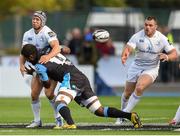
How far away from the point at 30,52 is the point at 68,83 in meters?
0.89

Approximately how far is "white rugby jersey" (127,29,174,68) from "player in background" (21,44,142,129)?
192 centimetres

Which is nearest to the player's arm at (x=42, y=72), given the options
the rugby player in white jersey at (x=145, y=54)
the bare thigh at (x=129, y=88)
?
the rugby player in white jersey at (x=145, y=54)

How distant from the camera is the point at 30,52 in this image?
15.9 meters

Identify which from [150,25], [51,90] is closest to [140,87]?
[150,25]

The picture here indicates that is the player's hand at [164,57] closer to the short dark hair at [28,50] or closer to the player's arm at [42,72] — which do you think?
the player's arm at [42,72]

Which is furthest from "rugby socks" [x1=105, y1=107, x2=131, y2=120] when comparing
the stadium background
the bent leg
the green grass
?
the stadium background

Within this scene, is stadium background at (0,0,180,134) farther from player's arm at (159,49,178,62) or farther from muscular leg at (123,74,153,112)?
player's arm at (159,49,178,62)

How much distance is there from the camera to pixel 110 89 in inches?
1122

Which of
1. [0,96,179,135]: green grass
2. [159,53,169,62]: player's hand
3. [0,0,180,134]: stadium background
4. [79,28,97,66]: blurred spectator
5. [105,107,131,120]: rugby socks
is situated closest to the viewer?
[0,96,179,135]: green grass

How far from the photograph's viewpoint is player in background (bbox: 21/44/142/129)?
15734mm

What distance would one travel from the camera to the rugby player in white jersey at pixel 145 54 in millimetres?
17297

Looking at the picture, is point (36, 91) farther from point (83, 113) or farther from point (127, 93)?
point (83, 113)

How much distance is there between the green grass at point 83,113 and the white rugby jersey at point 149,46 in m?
1.24

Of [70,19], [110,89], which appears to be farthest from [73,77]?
[70,19]
